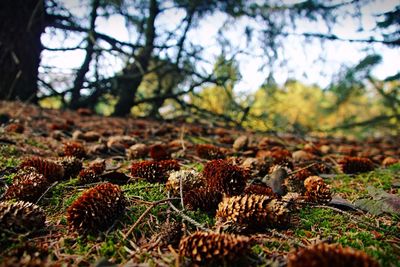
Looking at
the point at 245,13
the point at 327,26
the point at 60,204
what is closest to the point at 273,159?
the point at 60,204

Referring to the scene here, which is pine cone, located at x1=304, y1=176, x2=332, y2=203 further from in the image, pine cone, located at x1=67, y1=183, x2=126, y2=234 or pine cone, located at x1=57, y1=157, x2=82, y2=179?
pine cone, located at x1=57, y1=157, x2=82, y2=179

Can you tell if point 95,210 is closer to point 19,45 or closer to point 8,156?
point 8,156

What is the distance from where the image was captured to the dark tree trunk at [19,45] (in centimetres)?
529

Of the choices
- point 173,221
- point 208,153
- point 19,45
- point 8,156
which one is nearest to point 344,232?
point 173,221

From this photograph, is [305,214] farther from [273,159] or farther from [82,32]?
[82,32]

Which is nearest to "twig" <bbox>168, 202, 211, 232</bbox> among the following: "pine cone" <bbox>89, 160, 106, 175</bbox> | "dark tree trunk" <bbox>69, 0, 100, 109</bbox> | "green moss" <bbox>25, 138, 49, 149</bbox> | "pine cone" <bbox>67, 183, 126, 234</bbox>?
"pine cone" <bbox>67, 183, 126, 234</bbox>

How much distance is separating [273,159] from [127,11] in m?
4.58

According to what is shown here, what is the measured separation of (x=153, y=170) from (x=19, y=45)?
5067 mm

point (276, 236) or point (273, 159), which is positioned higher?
point (273, 159)

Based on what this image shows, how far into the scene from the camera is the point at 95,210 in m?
1.21

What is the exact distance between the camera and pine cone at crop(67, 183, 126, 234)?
119cm

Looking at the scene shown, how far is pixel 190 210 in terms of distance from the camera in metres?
1.38

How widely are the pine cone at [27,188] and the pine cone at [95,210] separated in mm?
391

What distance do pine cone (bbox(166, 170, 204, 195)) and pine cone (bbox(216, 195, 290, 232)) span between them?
0.27 meters
